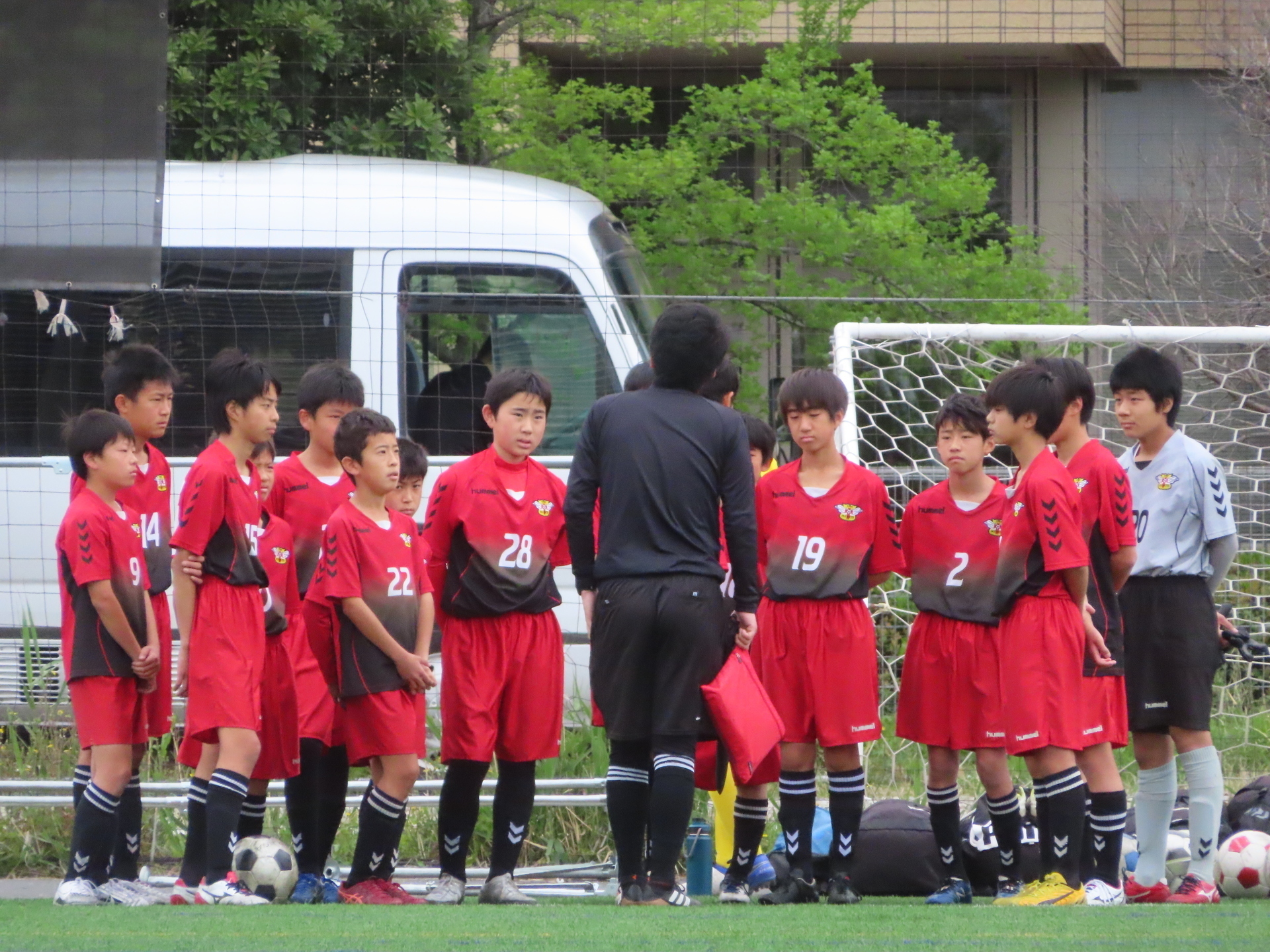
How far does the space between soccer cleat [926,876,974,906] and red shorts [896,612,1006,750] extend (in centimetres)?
46

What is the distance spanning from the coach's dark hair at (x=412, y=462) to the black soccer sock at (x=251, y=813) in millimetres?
1244

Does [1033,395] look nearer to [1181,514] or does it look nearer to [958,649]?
[1181,514]

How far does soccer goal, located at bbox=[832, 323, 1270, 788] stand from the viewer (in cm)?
735

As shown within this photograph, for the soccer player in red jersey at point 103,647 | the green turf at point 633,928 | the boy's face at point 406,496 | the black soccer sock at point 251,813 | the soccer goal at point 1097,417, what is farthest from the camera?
the soccer goal at point 1097,417

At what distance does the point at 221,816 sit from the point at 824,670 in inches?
79.5

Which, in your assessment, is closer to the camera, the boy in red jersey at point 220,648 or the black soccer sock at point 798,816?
the boy in red jersey at point 220,648

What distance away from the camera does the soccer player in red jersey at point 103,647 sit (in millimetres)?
5027

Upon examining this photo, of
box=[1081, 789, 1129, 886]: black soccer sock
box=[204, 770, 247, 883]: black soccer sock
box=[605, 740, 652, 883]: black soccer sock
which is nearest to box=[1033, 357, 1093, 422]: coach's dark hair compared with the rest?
box=[1081, 789, 1129, 886]: black soccer sock

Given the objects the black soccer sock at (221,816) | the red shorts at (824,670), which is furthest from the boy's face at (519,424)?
the black soccer sock at (221,816)

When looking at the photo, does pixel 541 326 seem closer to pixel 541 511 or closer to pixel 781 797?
pixel 541 511

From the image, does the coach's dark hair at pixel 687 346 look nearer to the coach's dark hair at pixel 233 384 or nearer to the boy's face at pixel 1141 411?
the coach's dark hair at pixel 233 384

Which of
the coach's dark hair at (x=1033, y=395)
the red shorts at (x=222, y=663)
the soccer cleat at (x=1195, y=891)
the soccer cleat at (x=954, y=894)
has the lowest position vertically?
the soccer cleat at (x=954, y=894)

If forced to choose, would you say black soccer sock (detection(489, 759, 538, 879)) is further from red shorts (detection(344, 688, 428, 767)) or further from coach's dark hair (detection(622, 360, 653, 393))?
coach's dark hair (detection(622, 360, 653, 393))

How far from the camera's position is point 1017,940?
389cm
